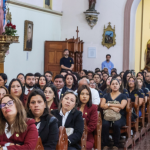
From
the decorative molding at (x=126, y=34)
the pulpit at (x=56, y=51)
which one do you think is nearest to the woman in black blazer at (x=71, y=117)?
the pulpit at (x=56, y=51)

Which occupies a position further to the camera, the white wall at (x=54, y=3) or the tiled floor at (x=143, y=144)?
the white wall at (x=54, y=3)

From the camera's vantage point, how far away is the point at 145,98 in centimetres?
816

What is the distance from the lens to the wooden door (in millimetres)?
14062

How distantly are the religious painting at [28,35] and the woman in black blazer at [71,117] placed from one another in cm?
836

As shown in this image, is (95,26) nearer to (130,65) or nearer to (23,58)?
(130,65)

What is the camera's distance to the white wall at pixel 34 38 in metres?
12.0

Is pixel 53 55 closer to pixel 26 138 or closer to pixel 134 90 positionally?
pixel 134 90

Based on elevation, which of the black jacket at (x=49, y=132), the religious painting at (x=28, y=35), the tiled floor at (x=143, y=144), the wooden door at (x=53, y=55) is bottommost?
the tiled floor at (x=143, y=144)

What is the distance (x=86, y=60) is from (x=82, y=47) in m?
0.66

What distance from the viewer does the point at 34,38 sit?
1345cm

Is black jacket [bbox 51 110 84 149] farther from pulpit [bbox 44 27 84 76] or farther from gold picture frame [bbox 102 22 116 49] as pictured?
gold picture frame [bbox 102 22 116 49]

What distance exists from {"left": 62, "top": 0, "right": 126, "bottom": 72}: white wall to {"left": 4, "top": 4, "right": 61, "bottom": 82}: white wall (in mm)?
549

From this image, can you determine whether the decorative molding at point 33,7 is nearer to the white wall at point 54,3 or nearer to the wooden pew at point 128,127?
the white wall at point 54,3

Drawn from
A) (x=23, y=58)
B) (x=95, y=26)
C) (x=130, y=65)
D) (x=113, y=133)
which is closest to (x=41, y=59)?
(x=23, y=58)
